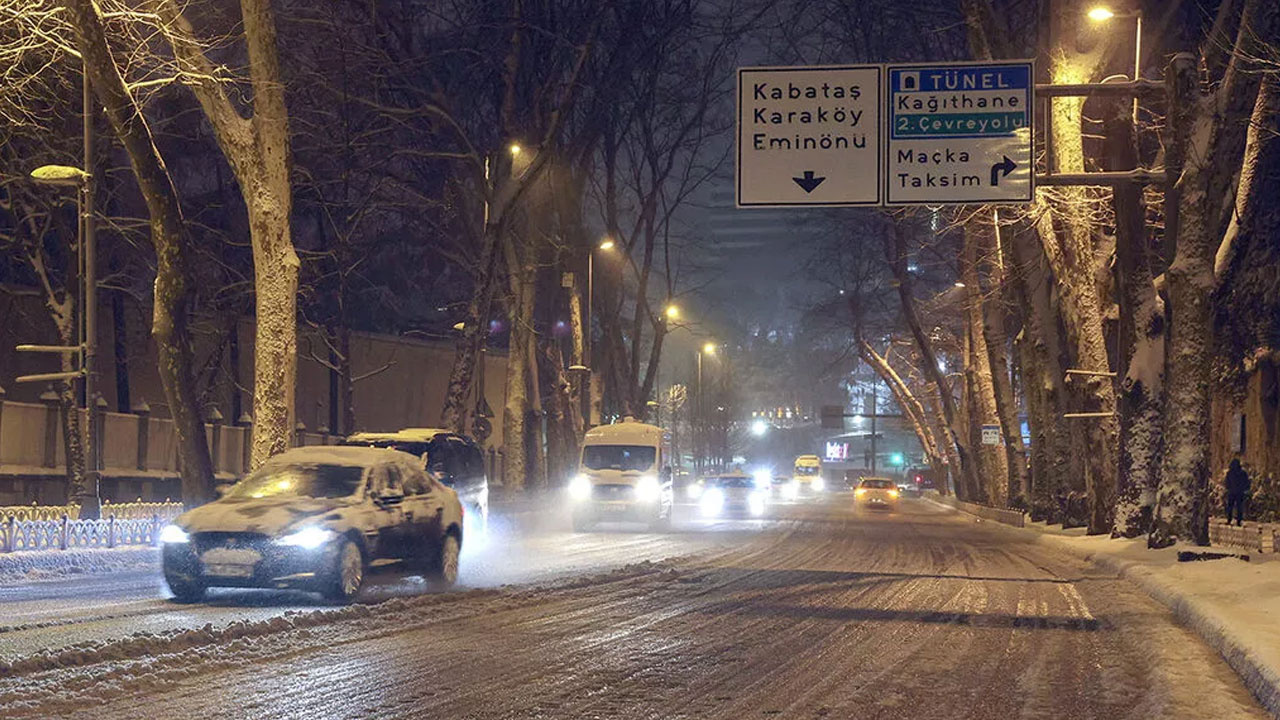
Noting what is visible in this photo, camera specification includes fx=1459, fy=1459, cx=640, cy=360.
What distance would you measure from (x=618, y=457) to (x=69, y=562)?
65.0ft

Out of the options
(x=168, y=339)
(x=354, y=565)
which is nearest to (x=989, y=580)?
(x=354, y=565)

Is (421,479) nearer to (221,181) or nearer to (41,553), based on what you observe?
(41,553)

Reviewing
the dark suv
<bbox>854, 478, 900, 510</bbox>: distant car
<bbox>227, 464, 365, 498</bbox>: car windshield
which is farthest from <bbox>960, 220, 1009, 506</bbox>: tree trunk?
<bbox>227, 464, 365, 498</bbox>: car windshield

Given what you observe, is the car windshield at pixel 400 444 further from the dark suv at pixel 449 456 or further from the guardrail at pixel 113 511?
the guardrail at pixel 113 511

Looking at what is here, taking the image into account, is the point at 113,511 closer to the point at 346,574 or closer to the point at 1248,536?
the point at 346,574

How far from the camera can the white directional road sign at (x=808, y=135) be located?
68.2ft

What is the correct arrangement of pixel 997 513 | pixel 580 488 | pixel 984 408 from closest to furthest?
pixel 580 488 → pixel 997 513 → pixel 984 408

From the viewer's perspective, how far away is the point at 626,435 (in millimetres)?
38531

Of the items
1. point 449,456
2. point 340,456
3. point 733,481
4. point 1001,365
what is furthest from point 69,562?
point 733,481

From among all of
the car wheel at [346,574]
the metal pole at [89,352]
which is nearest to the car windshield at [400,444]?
the metal pole at [89,352]

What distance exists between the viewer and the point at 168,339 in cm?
2334

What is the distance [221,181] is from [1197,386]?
30.3 metres

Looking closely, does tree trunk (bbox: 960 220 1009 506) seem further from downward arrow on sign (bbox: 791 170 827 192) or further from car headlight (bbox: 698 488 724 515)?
downward arrow on sign (bbox: 791 170 827 192)

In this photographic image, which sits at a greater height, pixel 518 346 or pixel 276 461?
pixel 518 346
